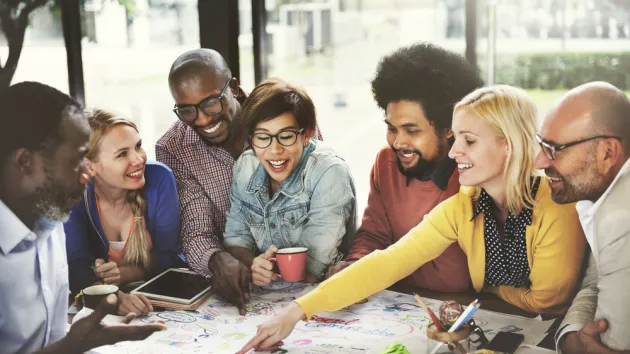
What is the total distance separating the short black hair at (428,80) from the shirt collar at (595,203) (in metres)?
0.52

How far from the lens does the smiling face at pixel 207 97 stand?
6.22 ft

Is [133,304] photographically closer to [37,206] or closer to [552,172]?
[37,206]

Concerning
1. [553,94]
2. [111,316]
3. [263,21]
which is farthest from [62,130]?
[263,21]

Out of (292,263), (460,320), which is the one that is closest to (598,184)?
(460,320)

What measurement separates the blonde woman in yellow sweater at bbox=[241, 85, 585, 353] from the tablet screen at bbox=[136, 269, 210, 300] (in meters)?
0.31

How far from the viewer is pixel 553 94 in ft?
4.67

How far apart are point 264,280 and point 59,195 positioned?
21.4 inches

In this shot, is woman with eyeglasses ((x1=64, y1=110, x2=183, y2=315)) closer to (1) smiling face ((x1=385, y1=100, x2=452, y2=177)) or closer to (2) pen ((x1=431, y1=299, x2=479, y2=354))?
(1) smiling face ((x1=385, y1=100, x2=452, y2=177))

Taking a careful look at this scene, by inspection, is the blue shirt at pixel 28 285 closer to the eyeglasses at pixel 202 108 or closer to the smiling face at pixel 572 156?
the eyeglasses at pixel 202 108

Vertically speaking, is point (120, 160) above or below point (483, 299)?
above

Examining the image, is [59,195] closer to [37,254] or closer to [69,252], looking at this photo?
[37,254]

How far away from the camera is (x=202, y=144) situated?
2.00 meters

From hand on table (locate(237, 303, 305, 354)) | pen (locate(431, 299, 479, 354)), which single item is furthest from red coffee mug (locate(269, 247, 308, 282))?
pen (locate(431, 299, 479, 354))

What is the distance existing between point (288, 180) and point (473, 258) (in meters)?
0.51
